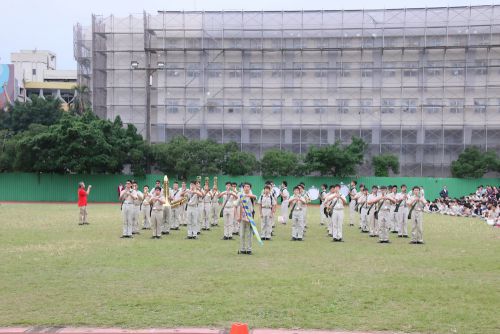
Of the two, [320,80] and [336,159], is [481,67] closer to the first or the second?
[320,80]

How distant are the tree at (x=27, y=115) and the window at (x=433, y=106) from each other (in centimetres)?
3558

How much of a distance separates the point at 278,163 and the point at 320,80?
31.9 feet

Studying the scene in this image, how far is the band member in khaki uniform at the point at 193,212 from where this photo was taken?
1973 centimetres

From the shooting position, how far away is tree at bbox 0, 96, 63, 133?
199 ft

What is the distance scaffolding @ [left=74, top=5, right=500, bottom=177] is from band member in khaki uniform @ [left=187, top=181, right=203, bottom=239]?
31.0 metres

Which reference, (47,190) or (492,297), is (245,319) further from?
(47,190)

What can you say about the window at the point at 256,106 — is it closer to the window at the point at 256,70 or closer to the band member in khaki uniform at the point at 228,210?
the window at the point at 256,70

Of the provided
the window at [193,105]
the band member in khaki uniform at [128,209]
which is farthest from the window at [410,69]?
the band member in khaki uniform at [128,209]

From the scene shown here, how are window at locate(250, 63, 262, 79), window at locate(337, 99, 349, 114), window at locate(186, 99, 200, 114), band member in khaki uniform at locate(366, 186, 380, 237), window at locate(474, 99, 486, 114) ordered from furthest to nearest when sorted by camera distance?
1. window at locate(186, 99, 200, 114)
2. window at locate(250, 63, 262, 79)
3. window at locate(337, 99, 349, 114)
4. window at locate(474, 99, 486, 114)
5. band member in khaki uniform at locate(366, 186, 380, 237)

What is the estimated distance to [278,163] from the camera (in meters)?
45.2

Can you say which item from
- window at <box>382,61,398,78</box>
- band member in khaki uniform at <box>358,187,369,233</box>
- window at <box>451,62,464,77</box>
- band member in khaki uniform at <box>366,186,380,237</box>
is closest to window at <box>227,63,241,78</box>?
window at <box>382,61,398,78</box>

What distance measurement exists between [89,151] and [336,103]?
20.3 meters

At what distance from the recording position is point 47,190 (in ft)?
152

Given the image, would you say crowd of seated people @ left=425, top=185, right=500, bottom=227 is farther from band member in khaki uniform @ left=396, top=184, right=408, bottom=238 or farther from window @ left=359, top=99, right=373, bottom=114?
window @ left=359, top=99, right=373, bottom=114
